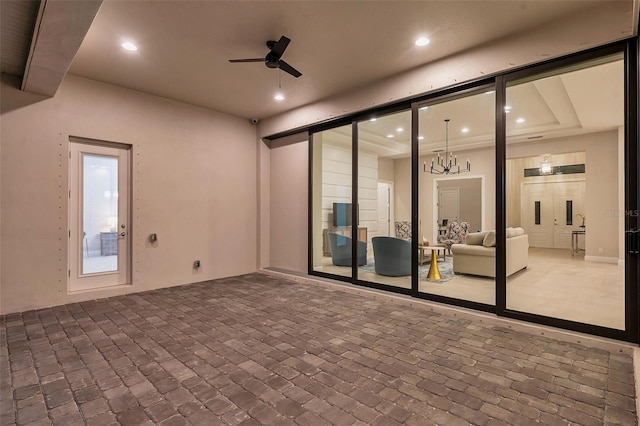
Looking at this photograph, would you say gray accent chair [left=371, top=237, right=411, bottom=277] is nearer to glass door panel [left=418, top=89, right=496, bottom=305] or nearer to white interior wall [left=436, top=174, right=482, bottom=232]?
glass door panel [left=418, top=89, right=496, bottom=305]

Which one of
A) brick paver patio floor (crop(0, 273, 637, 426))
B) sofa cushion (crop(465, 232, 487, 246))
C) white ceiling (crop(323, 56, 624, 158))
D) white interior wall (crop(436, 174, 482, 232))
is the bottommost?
brick paver patio floor (crop(0, 273, 637, 426))

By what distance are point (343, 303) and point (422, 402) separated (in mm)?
2315

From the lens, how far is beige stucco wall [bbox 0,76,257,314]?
4086 mm

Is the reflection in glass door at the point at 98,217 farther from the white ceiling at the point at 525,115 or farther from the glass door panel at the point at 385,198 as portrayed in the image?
the glass door panel at the point at 385,198

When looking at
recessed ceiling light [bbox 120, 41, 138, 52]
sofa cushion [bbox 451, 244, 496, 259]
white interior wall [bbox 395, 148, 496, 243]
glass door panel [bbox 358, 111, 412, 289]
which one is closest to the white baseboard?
sofa cushion [bbox 451, 244, 496, 259]

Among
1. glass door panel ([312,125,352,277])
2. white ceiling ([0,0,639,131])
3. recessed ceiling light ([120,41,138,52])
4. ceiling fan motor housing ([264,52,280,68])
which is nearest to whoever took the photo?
white ceiling ([0,0,639,131])

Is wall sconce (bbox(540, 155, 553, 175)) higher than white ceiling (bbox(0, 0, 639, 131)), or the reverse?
white ceiling (bbox(0, 0, 639, 131))

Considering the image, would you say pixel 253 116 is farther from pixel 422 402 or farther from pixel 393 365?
pixel 422 402

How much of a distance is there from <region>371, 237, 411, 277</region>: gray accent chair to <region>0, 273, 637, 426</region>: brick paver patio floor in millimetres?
1416

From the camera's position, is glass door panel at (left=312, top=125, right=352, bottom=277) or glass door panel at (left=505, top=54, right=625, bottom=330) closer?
glass door panel at (left=505, top=54, right=625, bottom=330)

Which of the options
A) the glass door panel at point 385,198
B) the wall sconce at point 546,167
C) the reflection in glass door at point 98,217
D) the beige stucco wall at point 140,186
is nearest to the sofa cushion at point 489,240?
the wall sconce at point 546,167

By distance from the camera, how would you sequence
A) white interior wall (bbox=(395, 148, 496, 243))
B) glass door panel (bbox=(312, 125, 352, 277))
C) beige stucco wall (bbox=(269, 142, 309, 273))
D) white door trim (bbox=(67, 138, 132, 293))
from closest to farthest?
white door trim (bbox=(67, 138, 132, 293)) → glass door panel (bbox=(312, 125, 352, 277)) → beige stucco wall (bbox=(269, 142, 309, 273)) → white interior wall (bbox=(395, 148, 496, 243))

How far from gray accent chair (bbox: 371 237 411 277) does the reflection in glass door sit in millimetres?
4285

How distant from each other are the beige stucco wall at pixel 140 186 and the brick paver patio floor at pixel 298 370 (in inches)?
30.5
